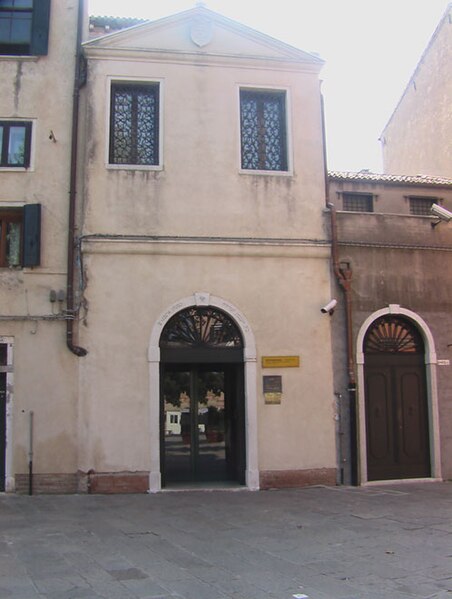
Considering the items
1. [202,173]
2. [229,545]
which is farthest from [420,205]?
[229,545]

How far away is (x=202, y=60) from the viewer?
13.2m

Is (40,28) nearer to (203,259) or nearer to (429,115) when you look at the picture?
(203,259)

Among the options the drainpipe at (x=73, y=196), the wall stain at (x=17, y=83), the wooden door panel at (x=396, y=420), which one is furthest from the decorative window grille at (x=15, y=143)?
the wooden door panel at (x=396, y=420)

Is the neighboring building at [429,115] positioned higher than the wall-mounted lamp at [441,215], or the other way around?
the neighboring building at [429,115]

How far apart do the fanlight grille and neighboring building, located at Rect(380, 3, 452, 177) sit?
36.1 feet

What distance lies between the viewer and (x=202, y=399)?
1326cm

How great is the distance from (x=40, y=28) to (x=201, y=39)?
10.3 feet

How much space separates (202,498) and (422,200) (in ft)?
29.2

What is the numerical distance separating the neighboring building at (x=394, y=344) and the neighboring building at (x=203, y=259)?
0.48m

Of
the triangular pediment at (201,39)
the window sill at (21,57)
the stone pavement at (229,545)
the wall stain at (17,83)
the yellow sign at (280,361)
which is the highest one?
the triangular pediment at (201,39)

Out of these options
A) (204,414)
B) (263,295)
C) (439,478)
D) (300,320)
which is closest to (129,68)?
(263,295)

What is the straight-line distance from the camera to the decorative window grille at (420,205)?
15.8 meters

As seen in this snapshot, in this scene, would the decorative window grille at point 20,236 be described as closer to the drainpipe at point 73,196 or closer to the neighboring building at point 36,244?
the neighboring building at point 36,244

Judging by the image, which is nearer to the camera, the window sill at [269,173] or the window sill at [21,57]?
the window sill at [21,57]
